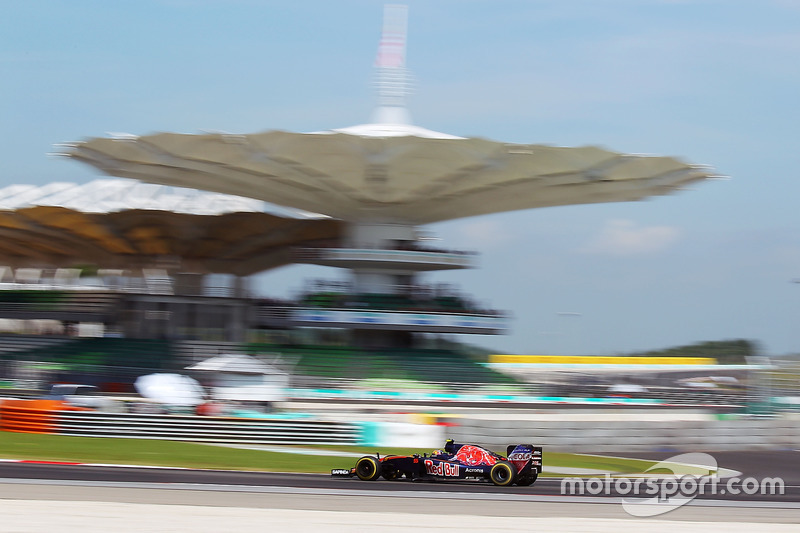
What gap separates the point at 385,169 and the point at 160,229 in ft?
57.3

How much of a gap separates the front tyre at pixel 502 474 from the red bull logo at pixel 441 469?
49cm

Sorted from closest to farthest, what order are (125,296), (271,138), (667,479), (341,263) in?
(667,479), (271,138), (341,263), (125,296)

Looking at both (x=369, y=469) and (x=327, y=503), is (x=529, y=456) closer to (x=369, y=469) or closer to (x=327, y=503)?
(x=369, y=469)

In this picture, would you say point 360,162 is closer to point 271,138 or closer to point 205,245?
point 271,138

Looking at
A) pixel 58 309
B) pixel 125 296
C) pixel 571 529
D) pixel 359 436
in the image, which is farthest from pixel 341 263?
pixel 571 529

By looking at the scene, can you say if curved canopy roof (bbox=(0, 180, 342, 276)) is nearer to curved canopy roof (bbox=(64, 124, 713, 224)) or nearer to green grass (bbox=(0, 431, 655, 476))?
curved canopy roof (bbox=(64, 124, 713, 224))

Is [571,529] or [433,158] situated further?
[433,158]

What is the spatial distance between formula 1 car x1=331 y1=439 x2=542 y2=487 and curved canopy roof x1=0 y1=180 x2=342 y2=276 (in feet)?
111

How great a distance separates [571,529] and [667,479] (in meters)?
5.35

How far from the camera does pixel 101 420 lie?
20188 millimetres

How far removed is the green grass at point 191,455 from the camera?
16.2m

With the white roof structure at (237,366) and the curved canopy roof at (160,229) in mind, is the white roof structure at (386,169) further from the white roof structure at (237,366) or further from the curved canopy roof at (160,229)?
the white roof structure at (237,366)

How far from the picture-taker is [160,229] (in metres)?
49.1

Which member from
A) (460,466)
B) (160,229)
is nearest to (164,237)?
(160,229)
